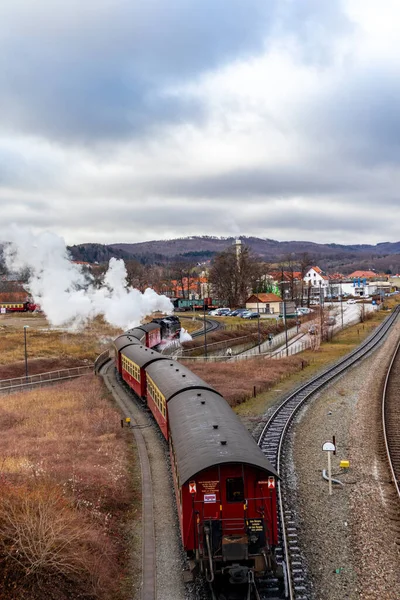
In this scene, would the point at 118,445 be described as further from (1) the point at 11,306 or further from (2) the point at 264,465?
(1) the point at 11,306

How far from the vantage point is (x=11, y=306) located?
128 m

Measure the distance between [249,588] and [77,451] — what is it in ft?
48.0

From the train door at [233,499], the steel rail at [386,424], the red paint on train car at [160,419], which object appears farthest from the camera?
the red paint on train car at [160,419]

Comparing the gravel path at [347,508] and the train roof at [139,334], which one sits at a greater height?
the train roof at [139,334]

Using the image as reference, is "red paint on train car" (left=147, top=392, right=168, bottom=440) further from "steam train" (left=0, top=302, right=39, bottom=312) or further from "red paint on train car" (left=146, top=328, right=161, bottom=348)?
"steam train" (left=0, top=302, right=39, bottom=312)

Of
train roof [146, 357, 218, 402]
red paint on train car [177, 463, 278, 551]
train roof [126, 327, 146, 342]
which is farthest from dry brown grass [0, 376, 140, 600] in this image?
train roof [126, 327, 146, 342]

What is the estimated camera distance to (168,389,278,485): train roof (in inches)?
559

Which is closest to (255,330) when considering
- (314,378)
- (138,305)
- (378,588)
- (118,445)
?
(138,305)

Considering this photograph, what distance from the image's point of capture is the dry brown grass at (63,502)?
43.9 ft

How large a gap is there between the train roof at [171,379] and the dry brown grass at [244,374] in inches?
348

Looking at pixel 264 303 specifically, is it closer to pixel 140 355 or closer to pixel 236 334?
pixel 236 334

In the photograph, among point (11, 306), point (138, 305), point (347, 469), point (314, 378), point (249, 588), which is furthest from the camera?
point (11, 306)

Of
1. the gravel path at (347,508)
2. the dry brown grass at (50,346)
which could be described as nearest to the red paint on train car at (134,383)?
the gravel path at (347,508)

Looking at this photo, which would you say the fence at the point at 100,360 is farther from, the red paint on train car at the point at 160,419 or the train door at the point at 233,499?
the train door at the point at 233,499
